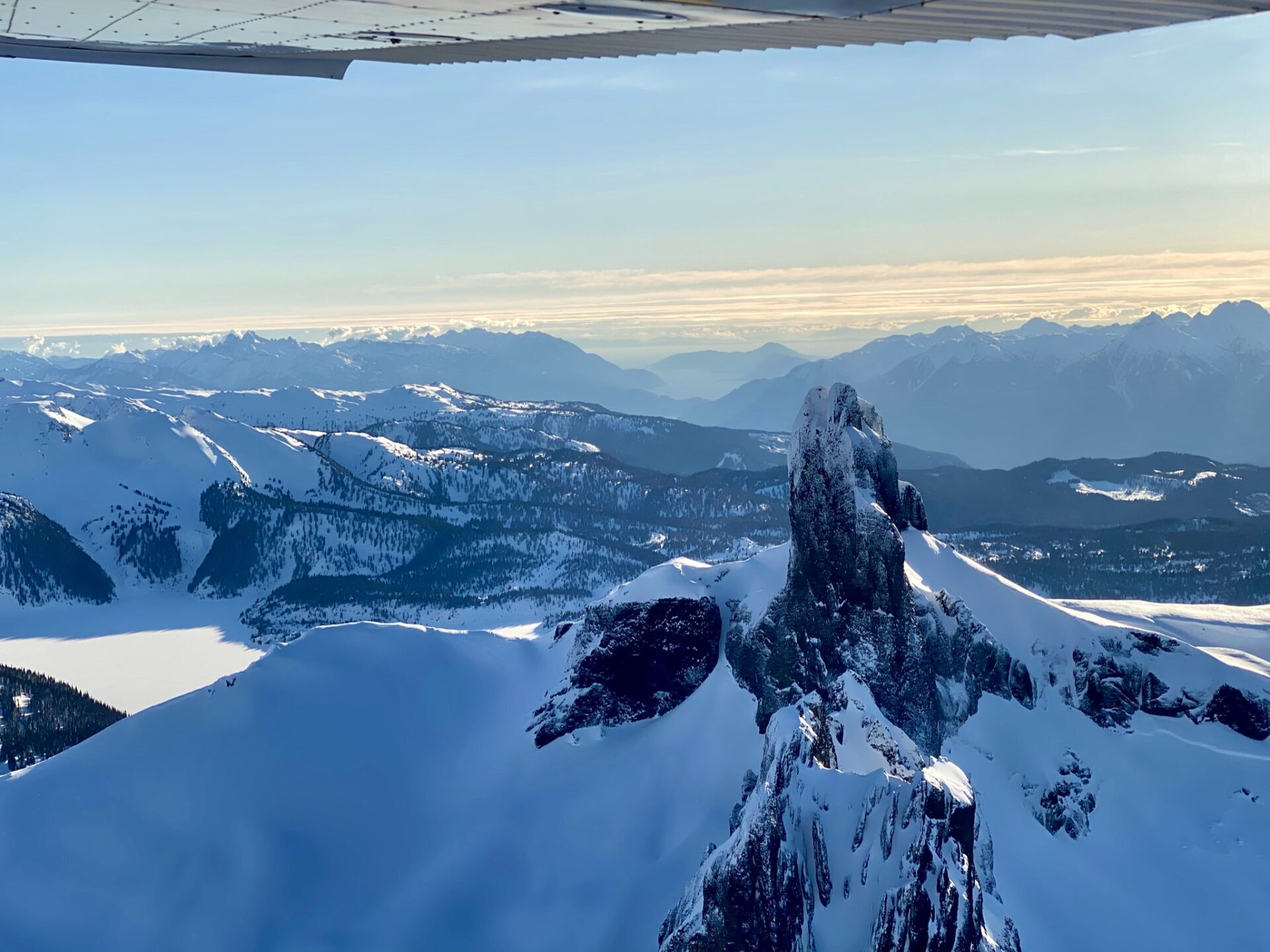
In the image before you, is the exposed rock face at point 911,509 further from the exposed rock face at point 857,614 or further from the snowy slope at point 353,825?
the snowy slope at point 353,825

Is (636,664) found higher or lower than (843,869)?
lower

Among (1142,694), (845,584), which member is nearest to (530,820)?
(845,584)

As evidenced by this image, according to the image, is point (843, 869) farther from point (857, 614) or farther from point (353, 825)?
point (353, 825)

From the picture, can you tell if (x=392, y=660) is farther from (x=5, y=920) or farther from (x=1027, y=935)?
(x=1027, y=935)

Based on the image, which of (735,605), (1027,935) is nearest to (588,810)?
(735,605)

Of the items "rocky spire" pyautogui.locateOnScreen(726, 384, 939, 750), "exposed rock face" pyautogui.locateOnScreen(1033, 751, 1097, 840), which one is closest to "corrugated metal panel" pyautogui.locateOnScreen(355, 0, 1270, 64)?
"rocky spire" pyautogui.locateOnScreen(726, 384, 939, 750)

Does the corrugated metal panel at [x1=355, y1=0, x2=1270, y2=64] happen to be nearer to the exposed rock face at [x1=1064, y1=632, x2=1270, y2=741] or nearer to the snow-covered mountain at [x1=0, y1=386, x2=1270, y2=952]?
the snow-covered mountain at [x1=0, y1=386, x2=1270, y2=952]
